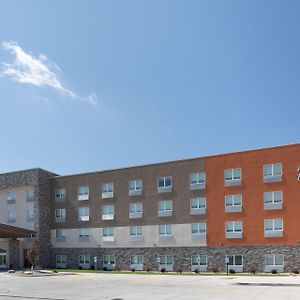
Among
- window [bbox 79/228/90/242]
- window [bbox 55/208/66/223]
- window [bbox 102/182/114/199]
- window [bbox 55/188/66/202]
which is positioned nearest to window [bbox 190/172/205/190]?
window [bbox 102/182/114/199]

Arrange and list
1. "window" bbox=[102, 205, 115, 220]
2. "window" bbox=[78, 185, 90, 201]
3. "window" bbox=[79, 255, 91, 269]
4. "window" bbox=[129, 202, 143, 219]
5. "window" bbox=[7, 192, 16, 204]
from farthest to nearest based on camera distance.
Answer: "window" bbox=[7, 192, 16, 204] < "window" bbox=[78, 185, 90, 201] < "window" bbox=[79, 255, 91, 269] < "window" bbox=[102, 205, 115, 220] < "window" bbox=[129, 202, 143, 219]

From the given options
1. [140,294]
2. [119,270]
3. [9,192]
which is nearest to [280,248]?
[119,270]

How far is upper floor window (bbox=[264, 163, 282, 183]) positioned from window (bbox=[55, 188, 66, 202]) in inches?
1097

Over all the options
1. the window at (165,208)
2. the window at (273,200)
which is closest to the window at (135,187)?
the window at (165,208)

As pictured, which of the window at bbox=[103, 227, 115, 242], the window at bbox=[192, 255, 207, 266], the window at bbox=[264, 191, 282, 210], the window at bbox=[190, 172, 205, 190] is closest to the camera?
the window at bbox=[264, 191, 282, 210]

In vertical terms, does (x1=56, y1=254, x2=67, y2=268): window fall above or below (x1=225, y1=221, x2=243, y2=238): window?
below

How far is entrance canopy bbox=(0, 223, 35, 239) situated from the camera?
202 feet

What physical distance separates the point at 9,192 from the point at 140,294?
4567 centimetres

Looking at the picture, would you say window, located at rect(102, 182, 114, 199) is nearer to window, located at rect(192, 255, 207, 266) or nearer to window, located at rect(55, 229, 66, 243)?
window, located at rect(55, 229, 66, 243)

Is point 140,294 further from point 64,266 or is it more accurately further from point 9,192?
point 9,192

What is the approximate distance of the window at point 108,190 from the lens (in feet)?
206

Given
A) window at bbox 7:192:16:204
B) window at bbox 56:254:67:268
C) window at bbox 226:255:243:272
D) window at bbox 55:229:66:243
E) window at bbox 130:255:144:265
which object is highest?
window at bbox 7:192:16:204

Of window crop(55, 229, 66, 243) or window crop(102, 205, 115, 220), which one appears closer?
window crop(102, 205, 115, 220)

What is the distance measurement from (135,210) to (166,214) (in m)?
4.41
